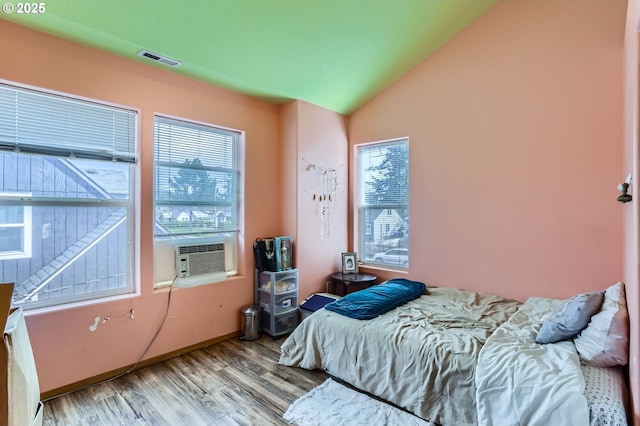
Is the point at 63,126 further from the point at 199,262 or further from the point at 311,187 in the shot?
the point at 311,187

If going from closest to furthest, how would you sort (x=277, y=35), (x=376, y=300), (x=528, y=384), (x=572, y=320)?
(x=528, y=384)
(x=572, y=320)
(x=277, y=35)
(x=376, y=300)

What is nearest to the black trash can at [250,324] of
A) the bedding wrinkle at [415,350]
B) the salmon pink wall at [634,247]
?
the bedding wrinkle at [415,350]

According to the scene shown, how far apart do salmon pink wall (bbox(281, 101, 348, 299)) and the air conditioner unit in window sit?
83cm

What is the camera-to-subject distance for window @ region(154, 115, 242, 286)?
2928 millimetres

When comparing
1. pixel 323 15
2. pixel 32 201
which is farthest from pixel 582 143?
pixel 32 201

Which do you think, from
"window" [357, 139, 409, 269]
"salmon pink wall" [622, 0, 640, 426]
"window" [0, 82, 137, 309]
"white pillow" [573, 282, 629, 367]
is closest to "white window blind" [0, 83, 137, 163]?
"window" [0, 82, 137, 309]

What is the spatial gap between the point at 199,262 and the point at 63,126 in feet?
5.14

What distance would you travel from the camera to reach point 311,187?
12.2 feet

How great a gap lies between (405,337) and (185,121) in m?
2.76

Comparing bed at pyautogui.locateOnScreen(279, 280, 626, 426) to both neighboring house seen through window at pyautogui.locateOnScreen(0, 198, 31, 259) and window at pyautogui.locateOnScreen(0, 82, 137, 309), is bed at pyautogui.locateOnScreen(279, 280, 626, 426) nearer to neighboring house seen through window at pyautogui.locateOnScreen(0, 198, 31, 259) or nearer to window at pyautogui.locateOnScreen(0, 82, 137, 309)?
window at pyautogui.locateOnScreen(0, 82, 137, 309)

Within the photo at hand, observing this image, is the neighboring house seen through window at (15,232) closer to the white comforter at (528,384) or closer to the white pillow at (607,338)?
the white comforter at (528,384)

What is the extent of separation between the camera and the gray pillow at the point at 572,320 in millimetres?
1860

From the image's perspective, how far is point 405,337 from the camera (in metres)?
2.22

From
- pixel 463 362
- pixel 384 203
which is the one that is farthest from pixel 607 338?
pixel 384 203
